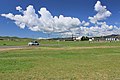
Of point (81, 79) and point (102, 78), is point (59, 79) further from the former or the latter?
point (102, 78)

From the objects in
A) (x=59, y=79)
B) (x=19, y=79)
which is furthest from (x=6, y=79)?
(x=59, y=79)

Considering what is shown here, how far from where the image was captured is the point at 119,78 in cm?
1254

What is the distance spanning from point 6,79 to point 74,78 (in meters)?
3.46

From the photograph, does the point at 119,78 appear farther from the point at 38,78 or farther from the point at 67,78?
the point at 38,78

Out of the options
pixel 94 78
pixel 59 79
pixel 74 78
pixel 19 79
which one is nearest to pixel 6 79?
pixel 19 79

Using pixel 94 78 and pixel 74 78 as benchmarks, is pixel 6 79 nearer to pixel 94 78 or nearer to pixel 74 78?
pixel 74 78

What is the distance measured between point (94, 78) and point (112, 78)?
924mm

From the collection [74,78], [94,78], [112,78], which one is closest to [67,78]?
[74,78]

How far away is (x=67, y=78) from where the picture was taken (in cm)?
1265

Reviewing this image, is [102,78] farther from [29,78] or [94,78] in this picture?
[29,78]

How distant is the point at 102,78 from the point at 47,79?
284 centimetres

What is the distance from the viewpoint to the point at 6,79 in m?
12.3

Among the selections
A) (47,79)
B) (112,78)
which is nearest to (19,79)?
(47,79)

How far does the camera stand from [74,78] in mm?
12625
